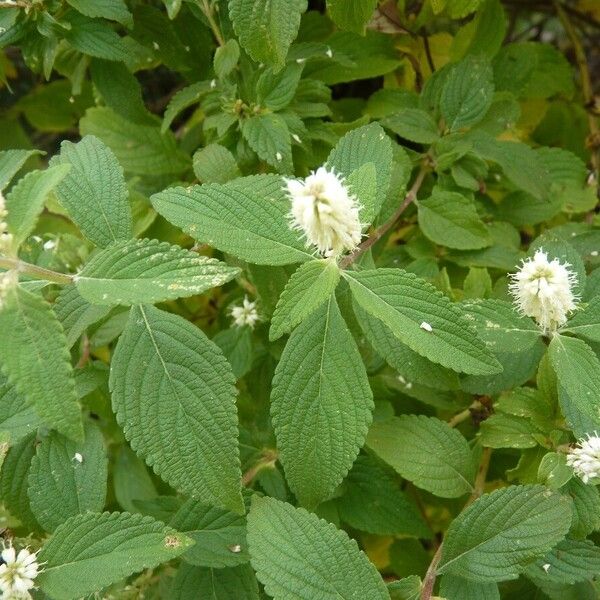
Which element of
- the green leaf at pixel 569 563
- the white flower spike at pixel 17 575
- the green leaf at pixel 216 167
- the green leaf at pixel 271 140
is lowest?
the green leaf at pixel 569 563

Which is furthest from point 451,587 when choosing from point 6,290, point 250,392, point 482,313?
point 6,290

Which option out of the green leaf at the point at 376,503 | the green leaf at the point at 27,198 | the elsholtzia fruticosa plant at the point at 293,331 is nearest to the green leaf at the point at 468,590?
the elsholtzia fruticosa plant at the point at 293,331

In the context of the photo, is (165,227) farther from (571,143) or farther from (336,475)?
(571,143)

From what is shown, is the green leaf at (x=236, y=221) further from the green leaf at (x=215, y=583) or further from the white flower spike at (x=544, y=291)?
the green leaf at (x=215, y=583)

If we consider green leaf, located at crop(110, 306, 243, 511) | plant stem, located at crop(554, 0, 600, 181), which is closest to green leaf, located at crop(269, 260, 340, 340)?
green leaf, located at crop(110, 306, 243, 511)

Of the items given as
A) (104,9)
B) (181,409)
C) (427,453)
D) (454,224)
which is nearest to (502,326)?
(427,453)
